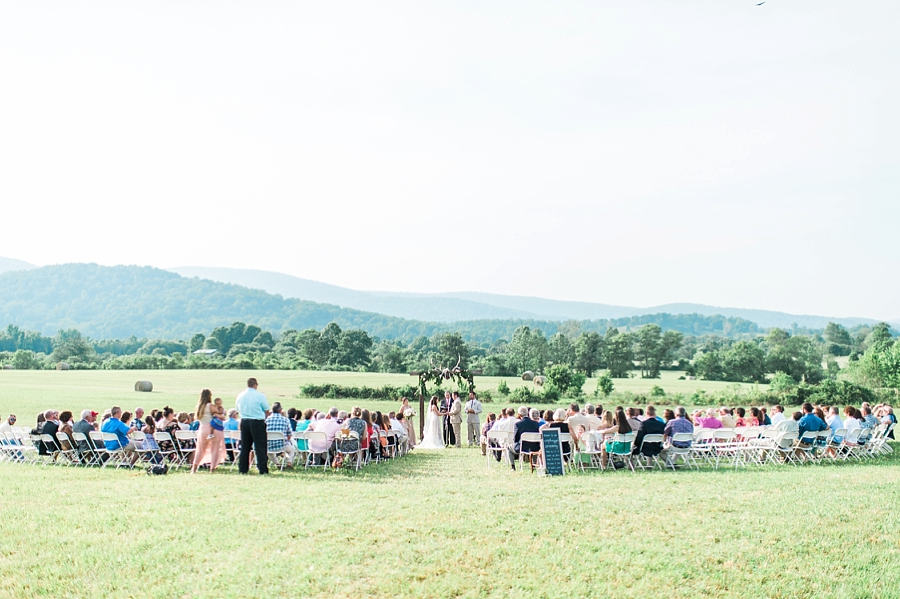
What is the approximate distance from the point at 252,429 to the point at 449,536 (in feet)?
19.6

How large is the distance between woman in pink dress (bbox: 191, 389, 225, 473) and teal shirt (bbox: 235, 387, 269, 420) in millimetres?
661

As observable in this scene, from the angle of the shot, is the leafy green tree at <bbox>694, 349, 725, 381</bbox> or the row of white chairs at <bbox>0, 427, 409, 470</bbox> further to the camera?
the leafy green tree at <bbox>694, 349, 725, 381</bbox>

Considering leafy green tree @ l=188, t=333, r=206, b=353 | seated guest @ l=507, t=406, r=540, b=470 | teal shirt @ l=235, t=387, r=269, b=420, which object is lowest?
seated guest @ l=507, t=406, r=540, b=470

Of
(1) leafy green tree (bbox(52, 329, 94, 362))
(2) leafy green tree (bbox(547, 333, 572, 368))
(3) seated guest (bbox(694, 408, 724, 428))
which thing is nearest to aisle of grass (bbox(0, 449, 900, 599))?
(3) seated guest (bbox(694, 408, 724, 428))

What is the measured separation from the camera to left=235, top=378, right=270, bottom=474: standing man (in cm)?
1338

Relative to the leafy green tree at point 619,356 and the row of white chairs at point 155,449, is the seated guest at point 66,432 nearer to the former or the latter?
the row of white chairs at point 155,449

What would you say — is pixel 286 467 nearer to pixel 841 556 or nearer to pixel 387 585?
pixel 387 585

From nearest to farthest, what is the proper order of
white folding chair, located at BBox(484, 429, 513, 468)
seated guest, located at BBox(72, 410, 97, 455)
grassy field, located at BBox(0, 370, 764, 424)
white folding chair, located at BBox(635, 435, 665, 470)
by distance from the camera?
white folding chair, located at BBox(635, 435, 665, 470), seated guest, located at BBox(72, 410, 97, 455), white folding chair, located at BBox(484, 429, 513, 468), grassy field, located at BBox(0, 370, 764, 424)

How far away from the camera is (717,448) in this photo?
15.7m

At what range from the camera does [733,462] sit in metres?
15.3

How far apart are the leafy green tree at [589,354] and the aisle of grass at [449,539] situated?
250 ft

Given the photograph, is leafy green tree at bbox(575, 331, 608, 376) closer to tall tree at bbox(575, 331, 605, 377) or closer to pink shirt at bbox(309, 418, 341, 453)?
tall tree at bbox(575, 331, 605, 377)

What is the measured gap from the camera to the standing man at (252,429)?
43.9 feet

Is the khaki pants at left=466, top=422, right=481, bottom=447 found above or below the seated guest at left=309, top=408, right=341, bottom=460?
below
